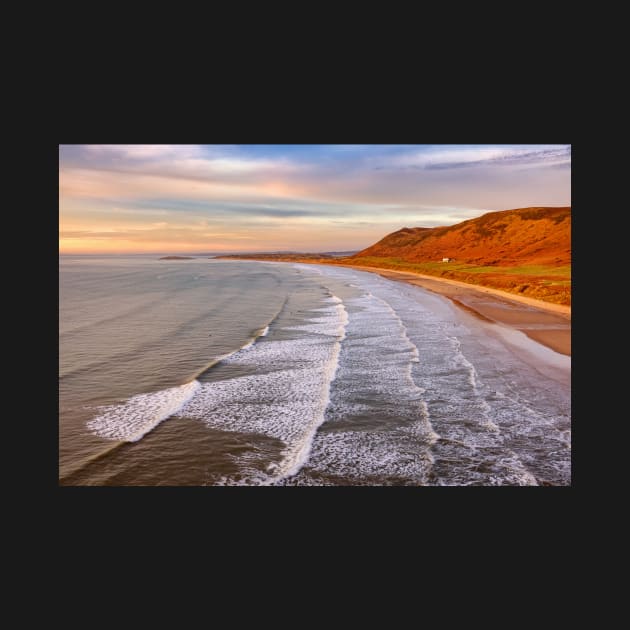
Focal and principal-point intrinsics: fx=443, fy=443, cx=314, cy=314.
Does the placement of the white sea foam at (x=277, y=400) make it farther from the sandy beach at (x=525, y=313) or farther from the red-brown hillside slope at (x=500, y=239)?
the red-brown hillside slope at (x=500, y=239)

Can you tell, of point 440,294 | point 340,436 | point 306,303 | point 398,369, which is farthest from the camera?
point 440,294

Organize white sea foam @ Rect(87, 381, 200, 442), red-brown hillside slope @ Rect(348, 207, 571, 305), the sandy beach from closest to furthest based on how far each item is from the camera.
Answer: white sea foam @ Rect(87, 381, 200, 442) → the sandy beach → red-brown hillside slope @ Rect(348, 207, 571, 305)

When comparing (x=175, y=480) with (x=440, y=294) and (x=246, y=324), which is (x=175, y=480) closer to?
(x=246, y=324)

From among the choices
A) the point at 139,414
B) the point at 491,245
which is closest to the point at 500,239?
the point at 491,245

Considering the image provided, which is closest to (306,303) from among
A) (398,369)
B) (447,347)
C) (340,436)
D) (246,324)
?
(246,324)

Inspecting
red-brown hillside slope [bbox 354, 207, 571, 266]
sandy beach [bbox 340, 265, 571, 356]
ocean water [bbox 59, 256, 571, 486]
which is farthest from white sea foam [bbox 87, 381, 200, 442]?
red-brown hillside slope [bbox 354, 207, 571, 266]

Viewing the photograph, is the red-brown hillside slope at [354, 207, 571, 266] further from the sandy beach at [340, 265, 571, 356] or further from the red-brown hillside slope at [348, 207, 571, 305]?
the sandy beach at [340, 265, 571, 356]

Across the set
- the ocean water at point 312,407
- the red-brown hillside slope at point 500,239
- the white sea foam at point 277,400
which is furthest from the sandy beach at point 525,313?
the red-brown hillside slope at point 500,239
